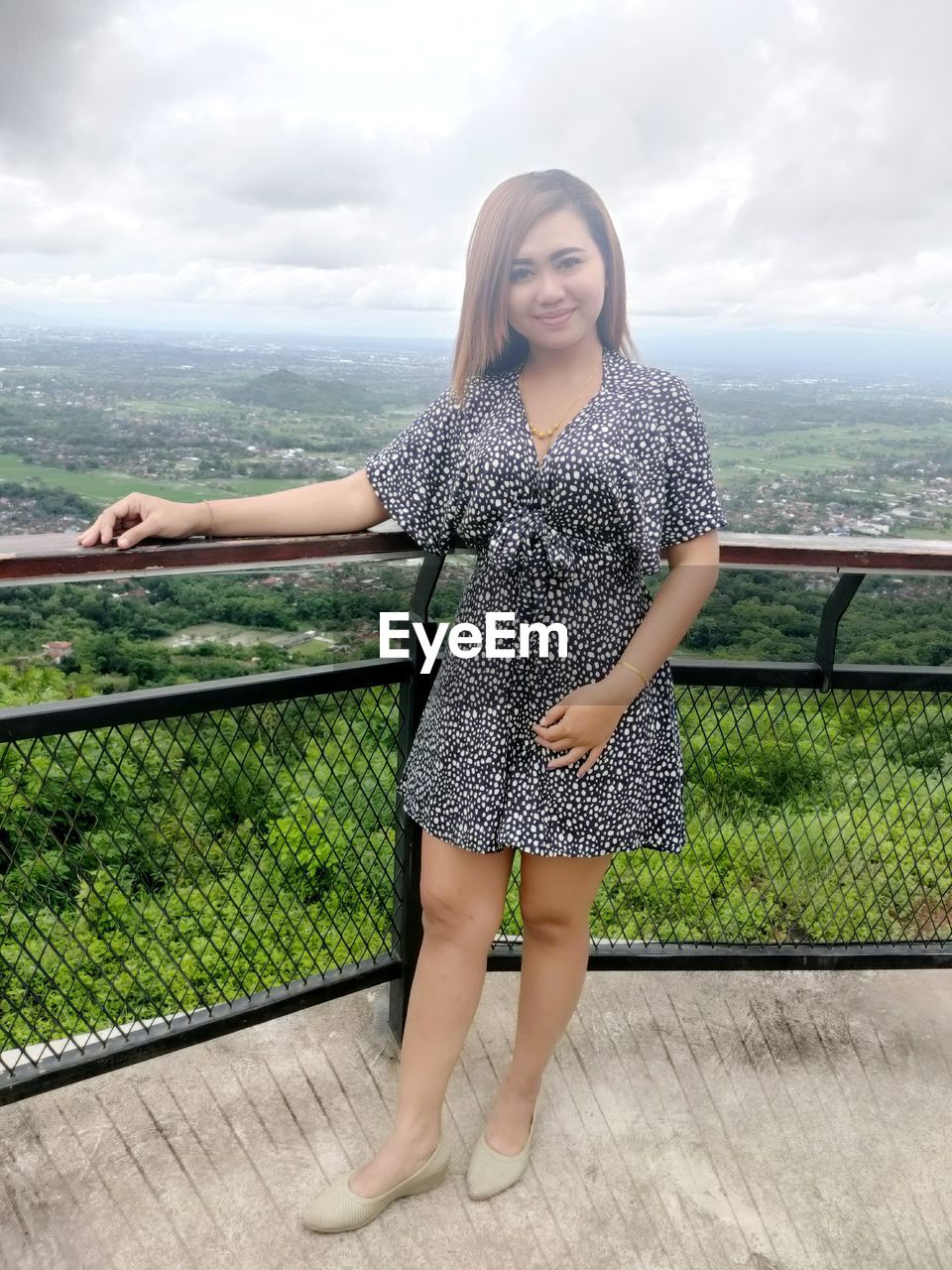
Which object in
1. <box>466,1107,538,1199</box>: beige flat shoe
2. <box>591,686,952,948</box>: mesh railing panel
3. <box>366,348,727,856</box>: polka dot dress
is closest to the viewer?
<box>366,348,727,856</box>: polka dot dress

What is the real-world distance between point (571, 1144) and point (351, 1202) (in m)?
0.40

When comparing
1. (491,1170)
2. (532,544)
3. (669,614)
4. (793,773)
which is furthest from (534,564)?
(793,773)

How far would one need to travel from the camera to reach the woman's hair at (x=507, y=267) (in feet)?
4.21

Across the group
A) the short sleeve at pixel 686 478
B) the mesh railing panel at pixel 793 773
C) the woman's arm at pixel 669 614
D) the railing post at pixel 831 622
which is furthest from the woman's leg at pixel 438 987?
the railing post at pixel 831 622

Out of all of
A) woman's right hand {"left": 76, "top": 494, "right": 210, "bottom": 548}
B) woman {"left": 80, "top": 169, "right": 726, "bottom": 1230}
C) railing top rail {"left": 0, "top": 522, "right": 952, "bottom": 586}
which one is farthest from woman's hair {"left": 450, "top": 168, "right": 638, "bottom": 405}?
woman's right hand {"left": 76, "top": 494, "right": 210, "bottom": 548}

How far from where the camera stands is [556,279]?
Answer: 4.24 ft

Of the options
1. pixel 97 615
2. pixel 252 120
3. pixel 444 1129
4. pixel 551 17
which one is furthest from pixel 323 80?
pixel 444 1129

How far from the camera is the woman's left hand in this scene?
1308 millimetres

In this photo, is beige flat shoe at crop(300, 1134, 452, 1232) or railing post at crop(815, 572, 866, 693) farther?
railing post at crop(815, 572, 866, 693)

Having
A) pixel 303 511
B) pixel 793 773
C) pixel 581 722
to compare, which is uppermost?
pixel 303 511

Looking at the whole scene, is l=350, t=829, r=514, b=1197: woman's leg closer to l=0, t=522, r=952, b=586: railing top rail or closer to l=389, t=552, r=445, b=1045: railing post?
l=389, t=552, r=445, b=1045: railing post

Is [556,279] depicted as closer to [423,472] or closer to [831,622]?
[423,472]

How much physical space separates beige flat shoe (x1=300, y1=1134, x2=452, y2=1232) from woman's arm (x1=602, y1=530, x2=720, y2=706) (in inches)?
33.5

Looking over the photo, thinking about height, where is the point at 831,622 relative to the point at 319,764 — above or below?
above
